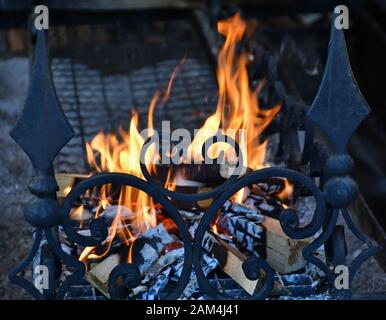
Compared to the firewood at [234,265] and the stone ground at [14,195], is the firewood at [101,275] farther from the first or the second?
the stone ground at [14,195]

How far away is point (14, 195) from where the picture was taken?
3.54 meters

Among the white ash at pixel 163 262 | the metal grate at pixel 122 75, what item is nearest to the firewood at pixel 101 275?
the white ash at pixel 163 262

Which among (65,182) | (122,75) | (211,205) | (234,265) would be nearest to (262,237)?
(234,265)

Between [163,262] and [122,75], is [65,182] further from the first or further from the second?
[122,75]

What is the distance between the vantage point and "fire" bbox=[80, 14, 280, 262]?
2.68 meters

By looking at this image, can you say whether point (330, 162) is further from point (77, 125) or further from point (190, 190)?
point (77, 125)

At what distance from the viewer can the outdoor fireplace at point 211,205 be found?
6.44 ft

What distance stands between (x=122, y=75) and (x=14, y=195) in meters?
1.14

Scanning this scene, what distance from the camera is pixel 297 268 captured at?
2518 mm

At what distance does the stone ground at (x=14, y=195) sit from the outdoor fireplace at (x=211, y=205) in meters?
0.33

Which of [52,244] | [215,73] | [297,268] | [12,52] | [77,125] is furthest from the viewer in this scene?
[12,52]
